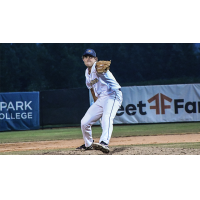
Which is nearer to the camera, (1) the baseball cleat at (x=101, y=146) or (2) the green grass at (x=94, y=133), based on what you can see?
(1) the baseball cleat at (x=101, y=146)

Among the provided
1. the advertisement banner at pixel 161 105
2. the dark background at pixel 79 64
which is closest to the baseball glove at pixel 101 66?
the advertisement banner at pixel 161 105

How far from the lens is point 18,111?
16.8m

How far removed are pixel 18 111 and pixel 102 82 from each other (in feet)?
35.5

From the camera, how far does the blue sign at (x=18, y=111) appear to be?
16.7 m

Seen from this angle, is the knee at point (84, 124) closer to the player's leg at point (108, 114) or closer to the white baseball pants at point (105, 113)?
the white baseball pants at point (105, 113)

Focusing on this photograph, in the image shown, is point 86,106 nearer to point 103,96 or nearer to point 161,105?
point 161,105

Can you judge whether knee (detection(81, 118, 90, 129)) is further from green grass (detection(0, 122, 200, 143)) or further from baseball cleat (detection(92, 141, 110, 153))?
green grass (detection(0, 122, 200, 143))

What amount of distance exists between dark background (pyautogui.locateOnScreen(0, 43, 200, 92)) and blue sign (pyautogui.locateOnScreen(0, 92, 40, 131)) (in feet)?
49.1

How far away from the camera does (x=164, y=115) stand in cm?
1659

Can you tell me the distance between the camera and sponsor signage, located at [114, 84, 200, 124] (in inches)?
654

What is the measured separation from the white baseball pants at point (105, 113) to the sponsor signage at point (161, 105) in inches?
393

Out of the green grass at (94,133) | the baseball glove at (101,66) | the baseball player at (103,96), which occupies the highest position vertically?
the baseball glove at (101,66)

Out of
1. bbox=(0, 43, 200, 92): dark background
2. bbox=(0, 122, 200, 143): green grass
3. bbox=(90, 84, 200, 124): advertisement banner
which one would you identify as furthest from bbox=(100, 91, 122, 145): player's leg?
bbox=(0, 43, 200, 92): dark background
